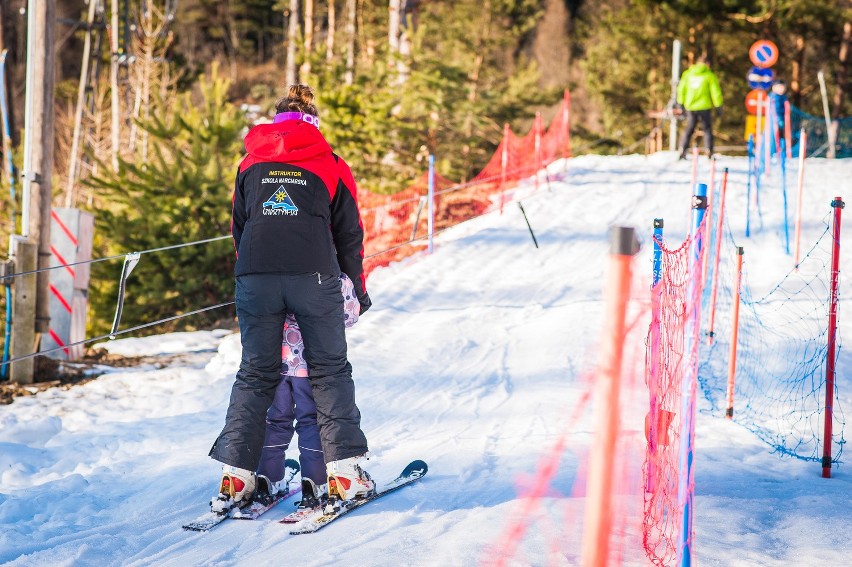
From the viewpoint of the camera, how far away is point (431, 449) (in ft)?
17.6

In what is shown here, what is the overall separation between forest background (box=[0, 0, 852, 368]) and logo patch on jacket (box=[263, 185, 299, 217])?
8.37 meters

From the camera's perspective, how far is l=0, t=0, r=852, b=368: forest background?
1224cm

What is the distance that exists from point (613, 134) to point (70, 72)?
103 ft

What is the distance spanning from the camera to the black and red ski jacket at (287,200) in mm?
3840

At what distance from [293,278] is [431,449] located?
195 centimetres

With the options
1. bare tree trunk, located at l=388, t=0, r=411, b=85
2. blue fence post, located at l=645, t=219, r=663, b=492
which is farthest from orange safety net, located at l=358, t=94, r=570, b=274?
blue fence post, located at l=645, t=219, r=663, b=492

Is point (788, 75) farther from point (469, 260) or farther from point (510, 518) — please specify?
point (510, 518)

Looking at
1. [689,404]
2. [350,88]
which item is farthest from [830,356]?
[350,88]

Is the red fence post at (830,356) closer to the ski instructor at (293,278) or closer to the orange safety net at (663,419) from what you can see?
the orange safety net at (663,419)

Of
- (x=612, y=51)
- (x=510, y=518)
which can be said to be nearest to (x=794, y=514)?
(x=510, y=518)

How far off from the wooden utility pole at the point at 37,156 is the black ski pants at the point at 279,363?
4888 millimetres

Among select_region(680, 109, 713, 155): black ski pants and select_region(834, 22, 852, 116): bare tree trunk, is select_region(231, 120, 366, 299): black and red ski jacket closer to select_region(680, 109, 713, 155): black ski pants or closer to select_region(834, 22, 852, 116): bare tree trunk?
select_region(680, 109, 713, 155): black ski pants

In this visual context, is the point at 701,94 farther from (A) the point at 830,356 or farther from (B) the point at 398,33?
(A) the point at 830,356

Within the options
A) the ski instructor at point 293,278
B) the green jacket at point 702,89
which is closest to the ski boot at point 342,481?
the ski instructor at point 293,278
